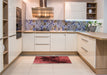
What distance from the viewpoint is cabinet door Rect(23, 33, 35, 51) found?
19.2ft

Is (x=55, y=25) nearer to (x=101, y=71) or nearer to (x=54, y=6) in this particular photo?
(x=54, y=6)

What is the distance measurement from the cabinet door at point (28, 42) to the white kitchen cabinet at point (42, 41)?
15cm

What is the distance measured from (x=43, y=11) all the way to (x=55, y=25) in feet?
2.91

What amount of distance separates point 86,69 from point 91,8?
10.3 feet

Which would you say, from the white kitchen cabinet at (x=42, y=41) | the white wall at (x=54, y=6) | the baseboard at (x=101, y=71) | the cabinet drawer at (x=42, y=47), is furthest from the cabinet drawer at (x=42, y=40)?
the baseboard at (x=101, y=71)

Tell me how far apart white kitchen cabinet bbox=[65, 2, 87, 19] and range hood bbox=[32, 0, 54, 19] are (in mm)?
643

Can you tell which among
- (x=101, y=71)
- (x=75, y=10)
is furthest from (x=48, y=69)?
(x=75, y=10)

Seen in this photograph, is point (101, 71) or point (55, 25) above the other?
point (55, 25)

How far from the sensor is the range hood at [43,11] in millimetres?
5996

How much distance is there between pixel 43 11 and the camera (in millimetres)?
6027

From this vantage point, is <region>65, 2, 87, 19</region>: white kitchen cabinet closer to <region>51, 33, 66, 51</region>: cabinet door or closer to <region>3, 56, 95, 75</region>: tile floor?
<region>51, 33, 66, 51</region>: cabinet door

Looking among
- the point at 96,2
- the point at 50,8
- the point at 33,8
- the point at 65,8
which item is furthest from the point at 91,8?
the point at 33,8

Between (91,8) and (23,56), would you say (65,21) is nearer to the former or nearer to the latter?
(91,8)

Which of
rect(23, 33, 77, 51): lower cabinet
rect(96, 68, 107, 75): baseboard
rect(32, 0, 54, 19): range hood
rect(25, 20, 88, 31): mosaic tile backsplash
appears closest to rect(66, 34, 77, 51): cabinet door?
rect(23, 33, 77, 51): lower cabinet
